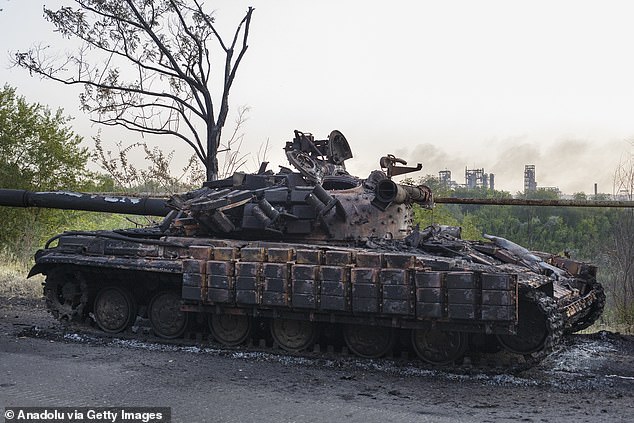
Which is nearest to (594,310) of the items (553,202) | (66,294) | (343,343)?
(553,202)

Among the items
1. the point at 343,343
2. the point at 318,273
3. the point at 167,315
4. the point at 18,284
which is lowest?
the point at 343,343

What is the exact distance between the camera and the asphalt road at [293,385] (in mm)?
7914

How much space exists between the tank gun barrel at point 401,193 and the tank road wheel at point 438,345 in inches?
86.8

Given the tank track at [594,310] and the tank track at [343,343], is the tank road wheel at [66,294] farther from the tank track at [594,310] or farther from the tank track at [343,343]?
the tank track at [594,310]

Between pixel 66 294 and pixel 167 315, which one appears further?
pixel 66 294

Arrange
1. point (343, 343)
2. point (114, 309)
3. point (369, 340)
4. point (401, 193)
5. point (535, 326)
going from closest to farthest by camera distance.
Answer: point (535, 326) < point (369, 340) < point (343, 343) < point (401, 193) < point (114, 309)

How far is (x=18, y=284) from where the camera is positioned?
19672 mm

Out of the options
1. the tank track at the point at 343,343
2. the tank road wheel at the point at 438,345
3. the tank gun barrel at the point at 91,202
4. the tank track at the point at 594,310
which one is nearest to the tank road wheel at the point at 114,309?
the tank track at the point at 343,343

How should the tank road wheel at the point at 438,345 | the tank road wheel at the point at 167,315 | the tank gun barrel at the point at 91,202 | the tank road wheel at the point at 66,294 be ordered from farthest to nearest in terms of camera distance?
A: the tank gun barrel at the point at 91,202, the tank road wheel at the point at 66,294, the tank road wheel at the point at 167,315, the tank road wheel at the point at 438,345

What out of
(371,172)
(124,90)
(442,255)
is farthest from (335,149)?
(124,90)

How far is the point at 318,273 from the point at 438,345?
196cm

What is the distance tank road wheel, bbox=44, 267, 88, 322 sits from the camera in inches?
512

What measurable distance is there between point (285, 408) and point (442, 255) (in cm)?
426

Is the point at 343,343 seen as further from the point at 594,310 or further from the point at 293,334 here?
the point at 594,310
